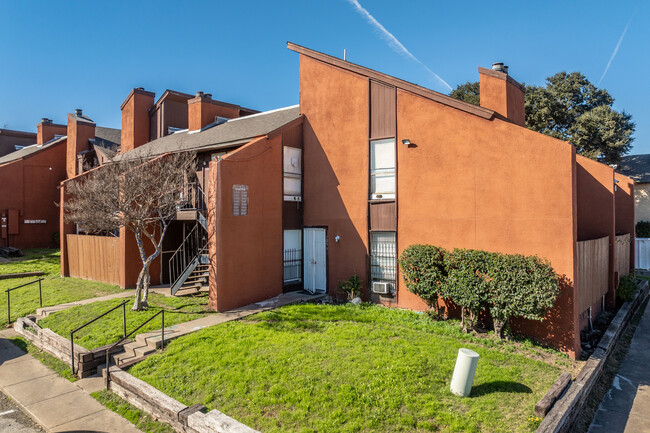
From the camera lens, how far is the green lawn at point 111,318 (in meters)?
9.17

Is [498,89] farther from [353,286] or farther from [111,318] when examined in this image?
Answer: [111,318]

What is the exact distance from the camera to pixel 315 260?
533 inches

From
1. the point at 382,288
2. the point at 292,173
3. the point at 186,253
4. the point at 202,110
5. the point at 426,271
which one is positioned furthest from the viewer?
the point at 202,110

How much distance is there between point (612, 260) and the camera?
41.6 feet

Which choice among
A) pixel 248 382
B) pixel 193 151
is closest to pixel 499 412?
pixel 248 382

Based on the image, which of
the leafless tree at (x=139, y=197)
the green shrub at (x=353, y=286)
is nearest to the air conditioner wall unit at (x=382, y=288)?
the green shrub at (x=353, y=286)

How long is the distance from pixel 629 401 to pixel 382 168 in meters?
8.00

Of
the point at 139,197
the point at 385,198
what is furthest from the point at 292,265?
the point at 139,197

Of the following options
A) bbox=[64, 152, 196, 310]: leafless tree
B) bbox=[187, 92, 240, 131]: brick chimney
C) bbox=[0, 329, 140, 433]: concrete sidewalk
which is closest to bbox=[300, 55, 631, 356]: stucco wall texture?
bbox=[64, 152, 196, 310]: leafless tree

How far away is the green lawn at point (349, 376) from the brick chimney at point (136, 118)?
63.2ft

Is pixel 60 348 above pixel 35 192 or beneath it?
beneath

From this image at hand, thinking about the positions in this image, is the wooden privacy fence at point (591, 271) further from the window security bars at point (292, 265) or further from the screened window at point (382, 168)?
the window security bars at point (292, 265)

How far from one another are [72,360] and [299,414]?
558 cm

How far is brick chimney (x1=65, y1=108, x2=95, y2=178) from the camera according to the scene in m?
26.4
